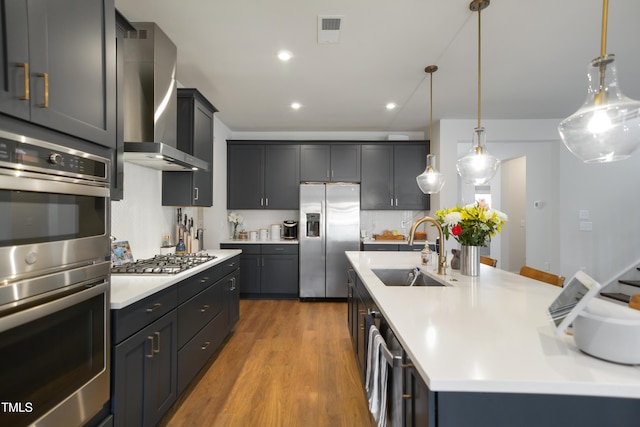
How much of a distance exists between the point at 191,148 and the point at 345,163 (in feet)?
8.56

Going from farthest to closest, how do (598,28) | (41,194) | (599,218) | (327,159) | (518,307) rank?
(327,159), (599,218), (598,28), (518,307), (41,194)

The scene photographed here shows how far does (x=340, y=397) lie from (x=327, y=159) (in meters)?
3.47

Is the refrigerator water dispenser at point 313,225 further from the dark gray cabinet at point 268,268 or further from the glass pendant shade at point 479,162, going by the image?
the glass pendant shade at point 479,162

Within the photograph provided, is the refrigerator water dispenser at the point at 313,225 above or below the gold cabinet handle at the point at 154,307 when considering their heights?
above

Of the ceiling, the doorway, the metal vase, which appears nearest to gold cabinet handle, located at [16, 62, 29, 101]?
the ceiling

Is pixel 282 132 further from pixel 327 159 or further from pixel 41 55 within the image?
pixel 41 55

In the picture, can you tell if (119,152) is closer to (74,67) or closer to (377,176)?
(74,67)

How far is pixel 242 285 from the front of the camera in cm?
465

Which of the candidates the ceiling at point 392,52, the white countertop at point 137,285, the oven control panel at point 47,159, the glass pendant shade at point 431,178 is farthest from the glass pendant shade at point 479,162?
the oven control panel at point 47,159

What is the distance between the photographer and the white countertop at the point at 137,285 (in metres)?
1.48

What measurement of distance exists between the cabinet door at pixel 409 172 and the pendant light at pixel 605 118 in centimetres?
368

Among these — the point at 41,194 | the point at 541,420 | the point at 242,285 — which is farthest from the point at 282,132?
the point at 541,420

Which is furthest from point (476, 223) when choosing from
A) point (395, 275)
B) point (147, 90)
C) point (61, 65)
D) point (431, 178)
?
point (147, 90)

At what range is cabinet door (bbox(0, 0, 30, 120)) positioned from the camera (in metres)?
0.92
